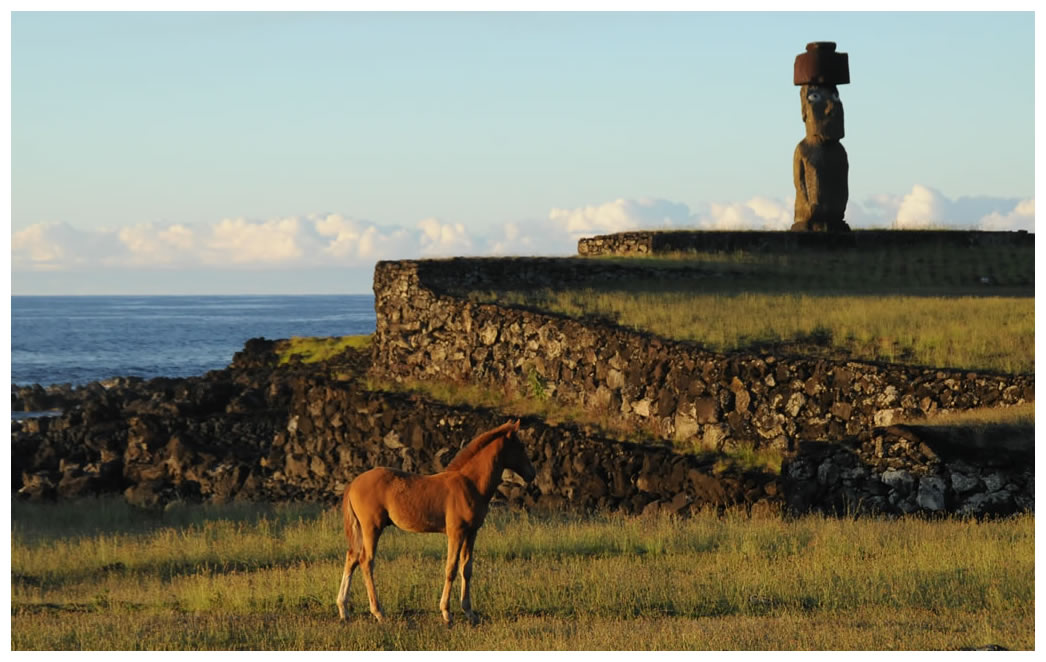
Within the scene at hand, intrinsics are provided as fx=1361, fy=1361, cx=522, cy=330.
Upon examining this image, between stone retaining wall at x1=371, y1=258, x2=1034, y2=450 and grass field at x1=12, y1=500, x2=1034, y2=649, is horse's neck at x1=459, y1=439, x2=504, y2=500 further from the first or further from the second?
stone retaining wall at x1=371, y1=258, x2=1034, y2=450

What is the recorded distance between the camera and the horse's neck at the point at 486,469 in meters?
12.3

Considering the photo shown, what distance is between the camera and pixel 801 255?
1629 inches

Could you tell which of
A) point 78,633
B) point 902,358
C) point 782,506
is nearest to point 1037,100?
point 782,506

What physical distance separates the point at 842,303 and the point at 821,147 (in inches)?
475

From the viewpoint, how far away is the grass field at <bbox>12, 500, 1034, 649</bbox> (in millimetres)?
13023

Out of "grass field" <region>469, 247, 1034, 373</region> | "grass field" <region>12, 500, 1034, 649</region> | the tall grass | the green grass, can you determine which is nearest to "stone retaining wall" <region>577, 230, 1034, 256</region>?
"grass field" <region>469, 247, 1034, 373</region>

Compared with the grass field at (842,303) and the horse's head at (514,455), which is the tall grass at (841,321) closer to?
the grass field at (842,303)

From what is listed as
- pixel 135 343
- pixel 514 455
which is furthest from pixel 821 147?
pixel 135 343

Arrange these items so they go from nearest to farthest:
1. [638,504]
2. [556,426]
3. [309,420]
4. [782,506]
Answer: [782,506], [638,504], [556,426], [309,420]

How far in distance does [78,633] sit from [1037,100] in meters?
12.3

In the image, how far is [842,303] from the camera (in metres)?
32.2

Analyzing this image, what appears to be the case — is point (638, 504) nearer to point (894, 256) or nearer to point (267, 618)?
point (267, 618)

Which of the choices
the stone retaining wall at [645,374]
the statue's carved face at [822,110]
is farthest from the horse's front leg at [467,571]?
the statue's carved face at [822,110]

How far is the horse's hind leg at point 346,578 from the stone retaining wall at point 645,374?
14124 millimetres
